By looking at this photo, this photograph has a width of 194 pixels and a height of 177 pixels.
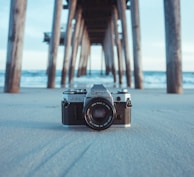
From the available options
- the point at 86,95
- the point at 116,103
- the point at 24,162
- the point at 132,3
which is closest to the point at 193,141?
the point at 116,103

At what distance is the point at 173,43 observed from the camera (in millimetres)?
5566

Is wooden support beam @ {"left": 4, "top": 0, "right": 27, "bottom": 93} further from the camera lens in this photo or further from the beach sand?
the camera lens

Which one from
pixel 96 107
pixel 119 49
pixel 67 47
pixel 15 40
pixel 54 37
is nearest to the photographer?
pixel 96 107

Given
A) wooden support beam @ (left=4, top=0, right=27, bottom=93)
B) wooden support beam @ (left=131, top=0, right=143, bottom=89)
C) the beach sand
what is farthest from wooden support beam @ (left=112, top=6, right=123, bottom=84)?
the beach sand

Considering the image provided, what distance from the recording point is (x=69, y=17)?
12211mm

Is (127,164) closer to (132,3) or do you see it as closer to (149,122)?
(149,122)

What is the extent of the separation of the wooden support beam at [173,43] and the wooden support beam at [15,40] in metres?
2.61

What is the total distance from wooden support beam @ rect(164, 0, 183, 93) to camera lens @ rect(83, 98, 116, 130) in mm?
4179

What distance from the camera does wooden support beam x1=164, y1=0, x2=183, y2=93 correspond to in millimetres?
5504

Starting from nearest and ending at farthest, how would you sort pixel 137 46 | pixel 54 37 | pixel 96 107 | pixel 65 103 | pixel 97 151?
1. pixel 97 151
2. pixel 96 107
3. pixel 65 103
4. pixel 137 46
5. pixel 54 37

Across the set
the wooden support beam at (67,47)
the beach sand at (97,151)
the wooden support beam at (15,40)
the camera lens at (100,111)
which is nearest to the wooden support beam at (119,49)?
the wooden support beam at (67,47)

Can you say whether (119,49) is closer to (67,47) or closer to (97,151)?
(67,47)

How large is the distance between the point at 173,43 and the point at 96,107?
4.27 metres

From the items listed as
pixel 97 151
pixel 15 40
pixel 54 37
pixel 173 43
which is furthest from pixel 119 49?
pixel 97 151
